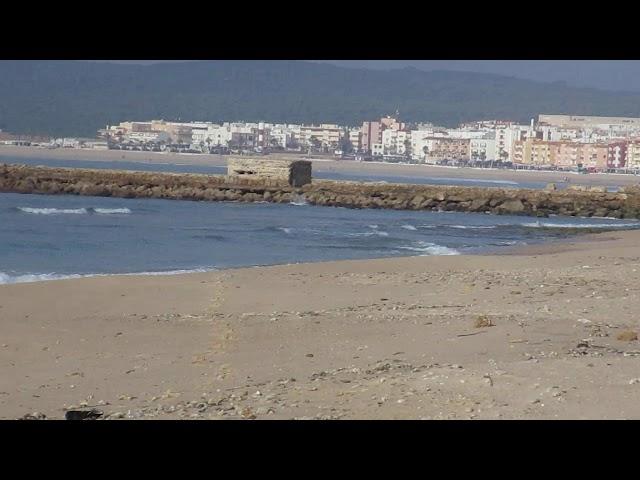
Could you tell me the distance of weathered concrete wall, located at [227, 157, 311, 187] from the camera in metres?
45.3

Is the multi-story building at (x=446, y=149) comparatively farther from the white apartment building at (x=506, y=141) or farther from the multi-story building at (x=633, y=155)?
the multi-story building at (x=633, y=155)

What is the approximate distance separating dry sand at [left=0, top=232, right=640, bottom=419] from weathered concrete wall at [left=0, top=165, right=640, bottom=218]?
25887 mm

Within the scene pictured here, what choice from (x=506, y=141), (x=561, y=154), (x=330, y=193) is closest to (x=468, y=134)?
(x=506, y=141)

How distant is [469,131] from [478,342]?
144 meters

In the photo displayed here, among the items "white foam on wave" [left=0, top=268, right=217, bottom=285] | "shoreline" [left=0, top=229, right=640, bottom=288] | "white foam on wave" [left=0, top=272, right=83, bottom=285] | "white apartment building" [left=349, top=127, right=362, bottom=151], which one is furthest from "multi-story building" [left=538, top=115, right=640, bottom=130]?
"white foam on wave" [left=0, top=272, right=83, bottom=285]

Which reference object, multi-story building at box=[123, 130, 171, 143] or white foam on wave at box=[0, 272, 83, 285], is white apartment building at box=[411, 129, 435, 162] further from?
Result: white foam on wave at box=[0, 272, 83, 285]

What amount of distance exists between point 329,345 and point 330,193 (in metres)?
34.5

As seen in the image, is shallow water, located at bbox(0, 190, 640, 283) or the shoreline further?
shallow water, located at bbox(0, 190, 640, 283)

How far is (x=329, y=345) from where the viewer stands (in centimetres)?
805

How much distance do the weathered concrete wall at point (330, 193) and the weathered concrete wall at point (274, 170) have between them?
2.03 ft

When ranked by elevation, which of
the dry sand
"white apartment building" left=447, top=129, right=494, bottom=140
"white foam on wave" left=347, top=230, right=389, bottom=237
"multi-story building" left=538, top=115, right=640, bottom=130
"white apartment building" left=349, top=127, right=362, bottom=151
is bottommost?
"white apartment building" left=349, top=127, right=362, bottom=151

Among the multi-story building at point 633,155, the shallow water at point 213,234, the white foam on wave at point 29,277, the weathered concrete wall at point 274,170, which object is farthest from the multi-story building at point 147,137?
the white foam on wave at point 29,277
